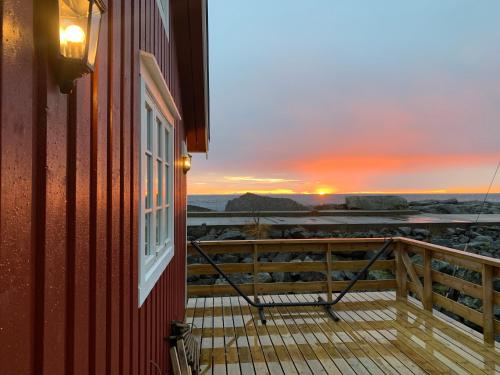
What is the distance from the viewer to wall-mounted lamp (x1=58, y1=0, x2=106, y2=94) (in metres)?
0.81

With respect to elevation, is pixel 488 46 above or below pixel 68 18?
above

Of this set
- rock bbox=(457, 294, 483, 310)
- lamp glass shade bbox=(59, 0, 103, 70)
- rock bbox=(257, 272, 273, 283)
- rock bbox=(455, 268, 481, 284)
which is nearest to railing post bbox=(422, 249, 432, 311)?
Answer: rock bbox=(457, 294, 483, 310)

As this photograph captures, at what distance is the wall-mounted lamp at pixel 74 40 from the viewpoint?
0.81 meters

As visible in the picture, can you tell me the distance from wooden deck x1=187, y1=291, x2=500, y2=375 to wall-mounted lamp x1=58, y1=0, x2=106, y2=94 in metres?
2.81

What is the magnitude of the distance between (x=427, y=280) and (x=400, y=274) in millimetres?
642

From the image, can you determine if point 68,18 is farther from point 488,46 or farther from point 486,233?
point 486,233

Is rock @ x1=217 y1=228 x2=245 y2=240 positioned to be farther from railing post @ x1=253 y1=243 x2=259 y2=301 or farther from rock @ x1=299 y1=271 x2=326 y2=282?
railing post @ x1=253 y1=243 x2=259 y2=301

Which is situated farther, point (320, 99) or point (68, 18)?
point (320, 99)

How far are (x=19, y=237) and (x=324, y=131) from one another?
12514mm

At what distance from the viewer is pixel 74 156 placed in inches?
37.7

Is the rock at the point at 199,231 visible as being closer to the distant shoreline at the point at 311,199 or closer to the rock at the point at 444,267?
the rock at the point at 444,267

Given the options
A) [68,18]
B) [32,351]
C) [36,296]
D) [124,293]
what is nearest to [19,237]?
[36,296]

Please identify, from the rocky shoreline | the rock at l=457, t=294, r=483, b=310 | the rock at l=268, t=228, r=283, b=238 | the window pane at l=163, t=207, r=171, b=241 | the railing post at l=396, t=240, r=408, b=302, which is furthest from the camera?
the rock at l=268, t=228, r=283, b=238

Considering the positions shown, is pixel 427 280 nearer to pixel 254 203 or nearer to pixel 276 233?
pixel 276 233
